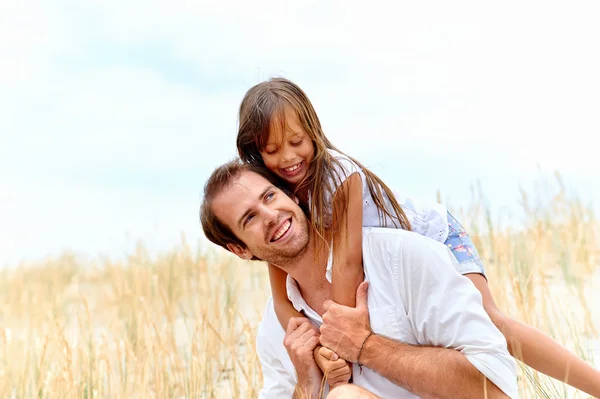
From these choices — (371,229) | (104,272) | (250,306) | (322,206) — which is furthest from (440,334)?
(104,272)

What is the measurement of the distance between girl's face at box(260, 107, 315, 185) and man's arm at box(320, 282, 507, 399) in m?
0.78

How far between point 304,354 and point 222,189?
3.00ft

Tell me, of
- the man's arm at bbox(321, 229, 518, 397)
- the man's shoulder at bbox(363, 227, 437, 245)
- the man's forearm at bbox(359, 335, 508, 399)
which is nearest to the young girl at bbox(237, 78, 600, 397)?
the man's shoulder at bbox(363, 227, 437, 245)

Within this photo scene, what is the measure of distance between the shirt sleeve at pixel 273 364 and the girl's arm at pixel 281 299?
0.12 m

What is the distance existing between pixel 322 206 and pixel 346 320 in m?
0.59

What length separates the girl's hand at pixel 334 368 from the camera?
123 inches

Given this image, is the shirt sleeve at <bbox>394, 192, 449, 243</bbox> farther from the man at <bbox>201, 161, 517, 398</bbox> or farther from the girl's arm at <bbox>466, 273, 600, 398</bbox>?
the man at <bbox>201, 161, 517, 398</bbox>

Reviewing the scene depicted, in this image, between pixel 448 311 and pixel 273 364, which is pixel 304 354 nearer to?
pixel 273 364

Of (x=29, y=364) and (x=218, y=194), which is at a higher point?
(x=218, y=194)

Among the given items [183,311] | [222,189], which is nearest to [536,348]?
[222,189]

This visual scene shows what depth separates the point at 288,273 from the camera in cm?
351

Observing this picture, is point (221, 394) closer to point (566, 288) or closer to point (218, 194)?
point (218, 194)

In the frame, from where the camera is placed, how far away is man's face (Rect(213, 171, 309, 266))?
10.9 ft

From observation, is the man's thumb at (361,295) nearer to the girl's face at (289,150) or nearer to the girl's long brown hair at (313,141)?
the girl's long brown hair at (313,141)
